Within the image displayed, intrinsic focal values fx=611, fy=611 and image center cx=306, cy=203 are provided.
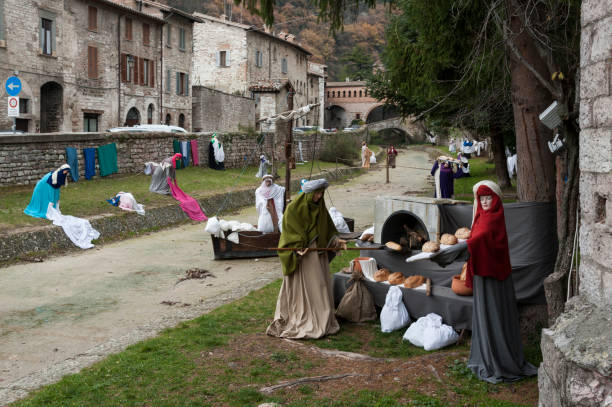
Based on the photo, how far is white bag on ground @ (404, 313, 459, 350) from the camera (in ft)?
22.1

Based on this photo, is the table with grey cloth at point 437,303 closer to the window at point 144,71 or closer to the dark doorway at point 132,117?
the dark doorway at point 132,117

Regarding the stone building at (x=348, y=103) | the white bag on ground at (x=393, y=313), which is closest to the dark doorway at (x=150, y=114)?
the white bag on ground at (x=393, y=313)

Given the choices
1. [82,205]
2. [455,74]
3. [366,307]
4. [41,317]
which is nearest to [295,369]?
[366,307]

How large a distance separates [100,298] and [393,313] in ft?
16.0

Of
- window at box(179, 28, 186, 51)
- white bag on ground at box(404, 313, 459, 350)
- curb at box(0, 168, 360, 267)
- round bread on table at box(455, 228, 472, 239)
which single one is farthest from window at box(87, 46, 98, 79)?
white bag on ground at box(404, 313, 459, 350)

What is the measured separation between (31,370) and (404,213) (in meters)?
5.01

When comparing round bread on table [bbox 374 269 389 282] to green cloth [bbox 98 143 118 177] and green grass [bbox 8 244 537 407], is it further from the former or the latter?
green cloth [bbox 98 143 118 177]

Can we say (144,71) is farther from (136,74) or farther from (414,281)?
(414,281)

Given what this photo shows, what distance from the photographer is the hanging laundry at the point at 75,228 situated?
1377 cm

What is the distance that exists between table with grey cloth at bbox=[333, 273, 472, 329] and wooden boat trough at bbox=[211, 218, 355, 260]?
16.3ft

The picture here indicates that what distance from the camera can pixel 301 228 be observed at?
7449 mm

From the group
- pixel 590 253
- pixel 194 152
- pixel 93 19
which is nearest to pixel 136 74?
pixel 93 19

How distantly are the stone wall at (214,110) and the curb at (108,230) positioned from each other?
23961mm

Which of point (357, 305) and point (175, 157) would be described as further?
point (175, 157)
